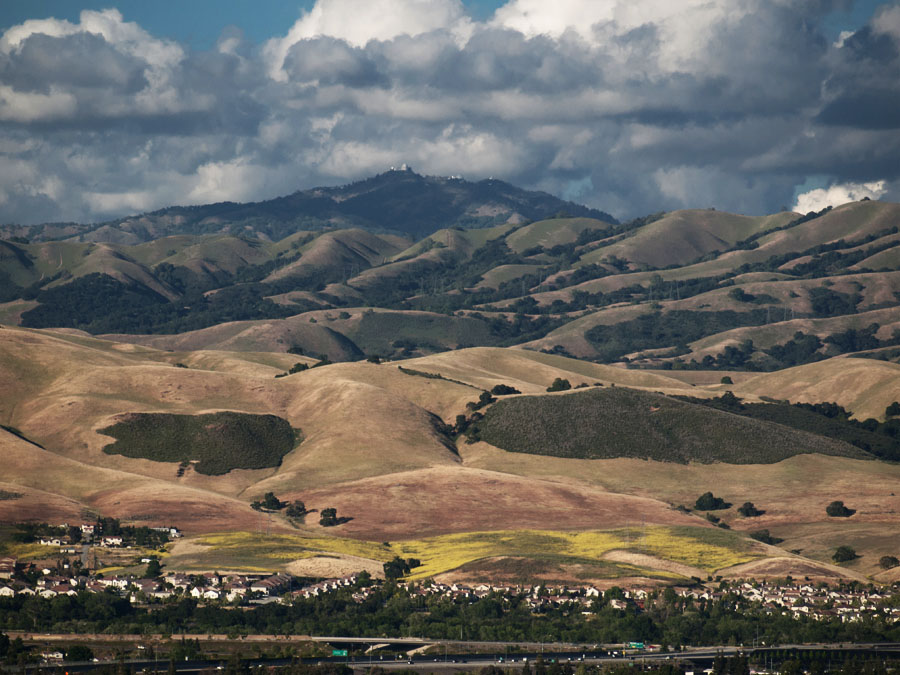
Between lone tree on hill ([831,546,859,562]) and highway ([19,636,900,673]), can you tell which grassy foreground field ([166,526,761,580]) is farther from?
highway ([19,636,900,673])

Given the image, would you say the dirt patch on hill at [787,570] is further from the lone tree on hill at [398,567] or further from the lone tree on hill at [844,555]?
the lone tree on hill at [398,567]

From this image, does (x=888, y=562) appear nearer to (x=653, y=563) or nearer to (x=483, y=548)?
(x=653, y=563)

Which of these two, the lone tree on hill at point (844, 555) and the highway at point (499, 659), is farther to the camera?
the lone tree on hill at point (844, 555)

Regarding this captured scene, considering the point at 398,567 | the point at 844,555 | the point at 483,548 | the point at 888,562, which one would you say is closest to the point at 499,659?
the point at 398,567

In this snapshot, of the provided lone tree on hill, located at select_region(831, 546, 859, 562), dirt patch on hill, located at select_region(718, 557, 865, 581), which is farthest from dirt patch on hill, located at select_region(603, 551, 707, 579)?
lone tree on hill, located at select_region(831, 546, 859, 562)

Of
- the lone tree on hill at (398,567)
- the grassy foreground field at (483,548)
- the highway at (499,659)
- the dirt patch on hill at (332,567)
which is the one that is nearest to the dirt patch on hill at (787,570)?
the grassy foreground field at (483,548)
